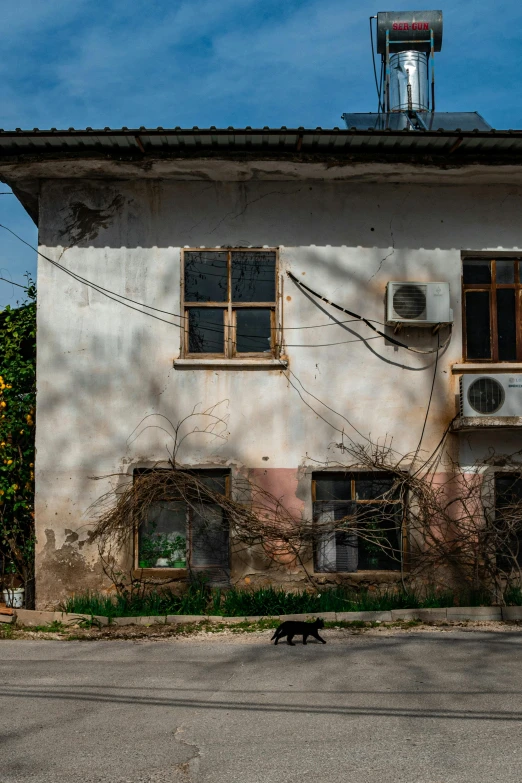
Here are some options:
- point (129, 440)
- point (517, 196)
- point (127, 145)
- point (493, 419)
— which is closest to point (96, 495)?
point (129, 440)

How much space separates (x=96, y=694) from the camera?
6.62 m

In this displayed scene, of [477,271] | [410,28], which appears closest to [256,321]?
[477,271]

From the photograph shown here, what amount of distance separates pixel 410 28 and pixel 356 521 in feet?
39.0

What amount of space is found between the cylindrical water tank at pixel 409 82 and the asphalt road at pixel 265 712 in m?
12.2

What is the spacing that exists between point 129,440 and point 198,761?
652cm

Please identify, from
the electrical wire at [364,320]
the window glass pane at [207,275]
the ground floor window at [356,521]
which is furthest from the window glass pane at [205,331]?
the ground floor window at [356,521]

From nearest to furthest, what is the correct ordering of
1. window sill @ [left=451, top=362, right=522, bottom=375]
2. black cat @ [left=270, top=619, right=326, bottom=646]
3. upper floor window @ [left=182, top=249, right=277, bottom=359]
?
1. black cat @ [left=270, top=619, right=326, bottom=646]
2. window sill @ [left=451, top=362, right=522, bottom=375]
3. upper floor window @ [left=182, top=249, right=277, bottom=359]

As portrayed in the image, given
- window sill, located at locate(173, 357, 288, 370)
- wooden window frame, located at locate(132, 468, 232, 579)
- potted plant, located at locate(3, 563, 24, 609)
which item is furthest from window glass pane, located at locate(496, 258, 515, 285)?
potted plant, located at locate(3, 563, 24, 609)

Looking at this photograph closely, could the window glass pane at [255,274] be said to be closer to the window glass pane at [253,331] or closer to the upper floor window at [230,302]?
the upper floor window at [230,302]

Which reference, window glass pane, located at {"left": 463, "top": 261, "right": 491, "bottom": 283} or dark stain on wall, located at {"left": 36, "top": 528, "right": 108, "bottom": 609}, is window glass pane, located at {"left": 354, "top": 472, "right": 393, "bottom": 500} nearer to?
window glass pane, located at {"left": 463, "top": 261, "right": 491, "bottom": 283}

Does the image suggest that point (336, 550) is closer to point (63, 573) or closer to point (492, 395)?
point (492, 395)

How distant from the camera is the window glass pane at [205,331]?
11250 millimetres

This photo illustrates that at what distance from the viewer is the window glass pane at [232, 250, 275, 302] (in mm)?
11305

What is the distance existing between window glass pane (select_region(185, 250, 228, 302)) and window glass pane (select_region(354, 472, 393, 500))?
9.74 ft
